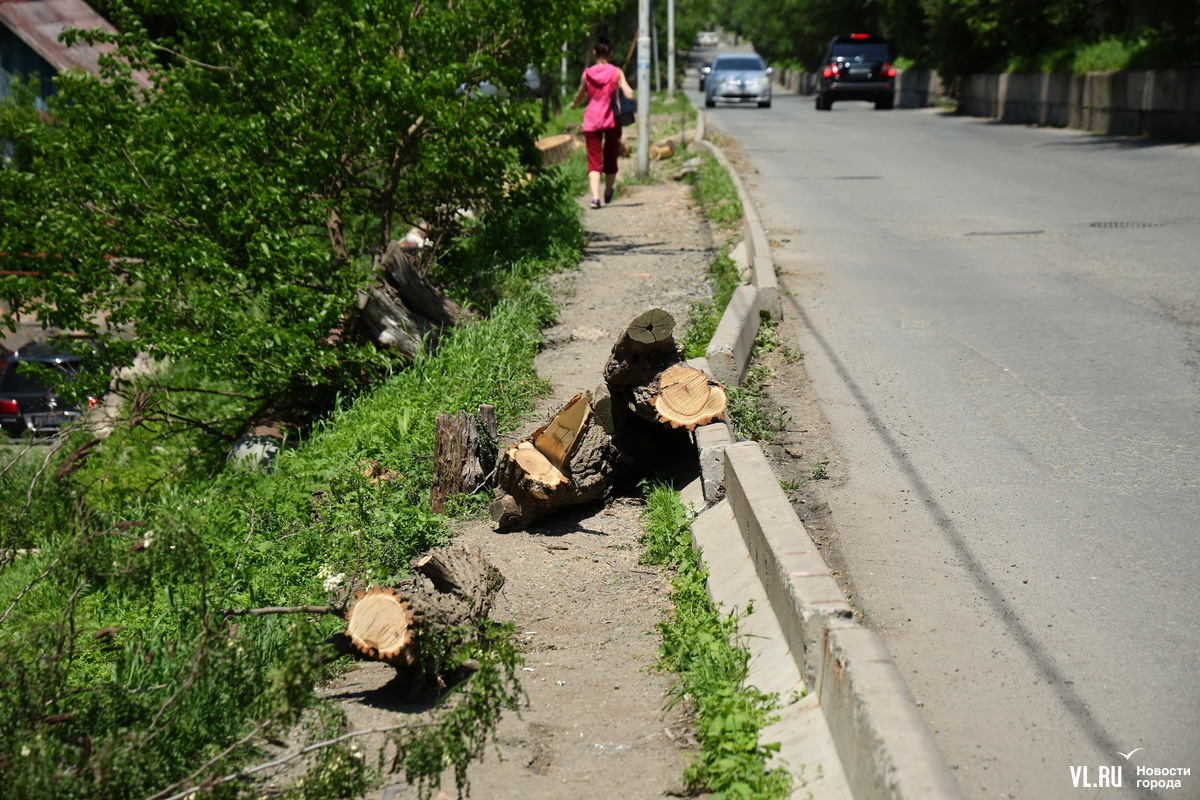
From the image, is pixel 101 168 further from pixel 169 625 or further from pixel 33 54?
pixel 33 54

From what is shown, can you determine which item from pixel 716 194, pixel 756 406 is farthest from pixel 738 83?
pixel 756 406

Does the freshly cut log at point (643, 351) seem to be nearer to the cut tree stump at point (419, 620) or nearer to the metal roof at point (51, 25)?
the cut tree stump at point (419, 620)

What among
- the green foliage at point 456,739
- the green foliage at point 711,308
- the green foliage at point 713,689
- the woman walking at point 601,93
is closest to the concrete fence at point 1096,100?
the woman walking at point 601,93

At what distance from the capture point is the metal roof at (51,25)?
27422mm

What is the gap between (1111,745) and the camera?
359cm

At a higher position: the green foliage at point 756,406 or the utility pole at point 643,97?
the utility pole at point 643,97

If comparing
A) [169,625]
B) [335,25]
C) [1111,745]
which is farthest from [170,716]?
[335,25]

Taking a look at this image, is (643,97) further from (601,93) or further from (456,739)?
(456,739)

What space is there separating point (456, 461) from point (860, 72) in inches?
1399

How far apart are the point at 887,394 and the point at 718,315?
2046mm
